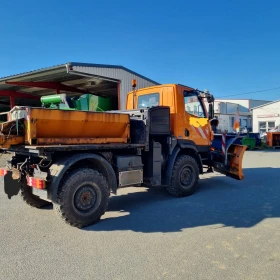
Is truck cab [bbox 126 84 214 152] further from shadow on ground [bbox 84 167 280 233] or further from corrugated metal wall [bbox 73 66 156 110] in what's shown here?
corrugated metal wall [bbox 73 66 156 110]

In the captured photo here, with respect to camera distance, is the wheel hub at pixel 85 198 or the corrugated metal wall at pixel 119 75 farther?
the corrugated metal wall at pixel 119 75

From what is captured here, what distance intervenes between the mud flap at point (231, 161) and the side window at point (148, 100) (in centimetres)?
252

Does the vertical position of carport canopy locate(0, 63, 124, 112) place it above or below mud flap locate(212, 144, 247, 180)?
above

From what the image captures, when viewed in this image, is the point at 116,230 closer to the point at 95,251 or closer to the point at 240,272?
the point at 95,251

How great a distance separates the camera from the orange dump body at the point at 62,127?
4522 mm

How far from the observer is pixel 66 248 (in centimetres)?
397

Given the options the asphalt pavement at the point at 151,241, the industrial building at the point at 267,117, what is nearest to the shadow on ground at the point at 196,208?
the asphalt pavement at the point at 151,241

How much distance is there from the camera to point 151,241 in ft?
13.7

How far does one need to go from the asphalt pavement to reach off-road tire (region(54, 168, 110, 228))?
0.62ft

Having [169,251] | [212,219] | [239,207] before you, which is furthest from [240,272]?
[239,207]

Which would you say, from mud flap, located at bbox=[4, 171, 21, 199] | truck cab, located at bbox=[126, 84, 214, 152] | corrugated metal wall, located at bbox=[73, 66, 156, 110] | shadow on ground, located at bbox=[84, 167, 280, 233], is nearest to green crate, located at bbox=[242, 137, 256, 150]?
corrugated metal wall, located at bbox=[73, 66, 156, 110]

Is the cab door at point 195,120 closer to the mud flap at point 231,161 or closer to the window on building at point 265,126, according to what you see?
the mud flap at point 231,161

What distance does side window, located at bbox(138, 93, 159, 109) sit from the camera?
23.2 ft

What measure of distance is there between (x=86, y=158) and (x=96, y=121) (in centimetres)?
70
